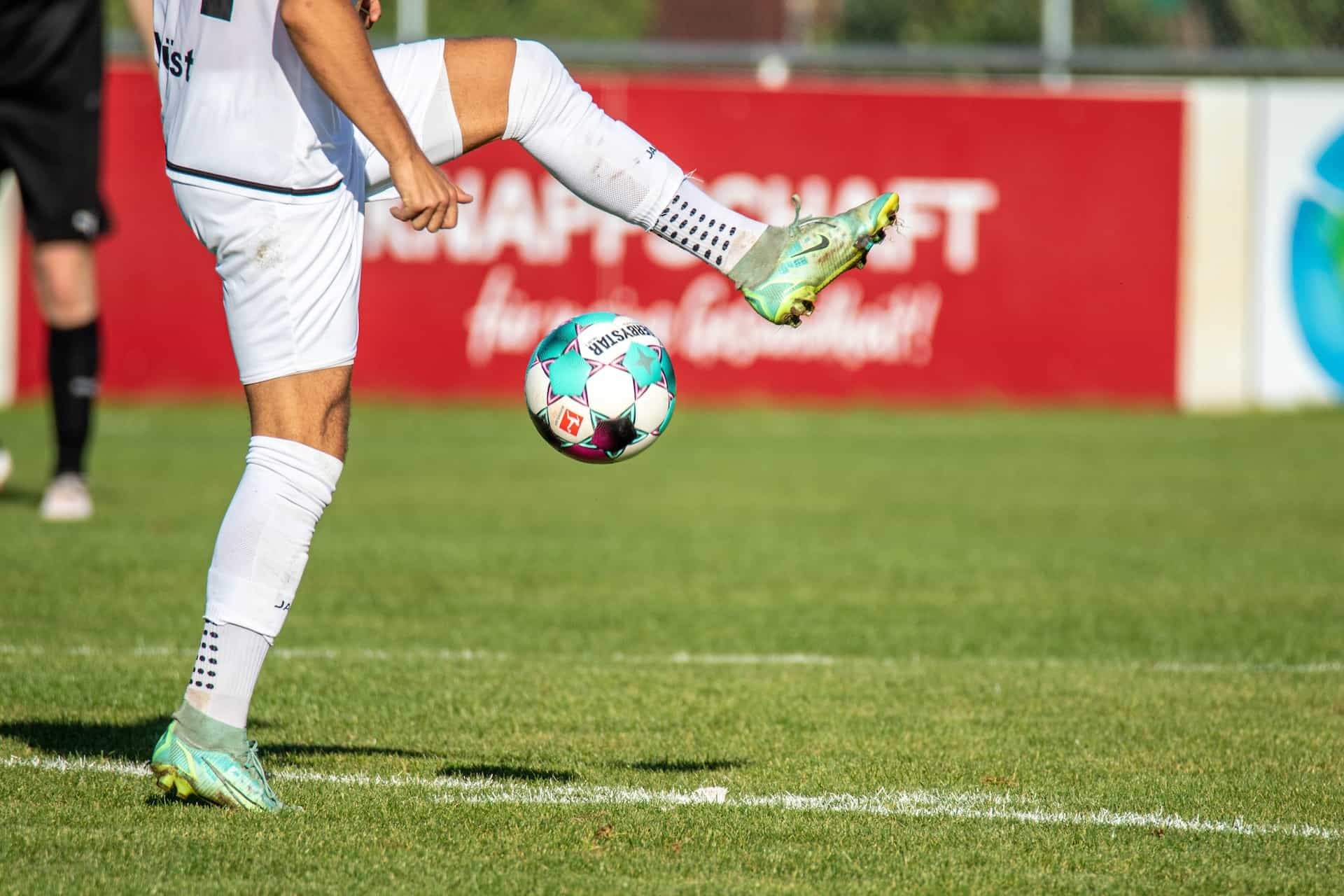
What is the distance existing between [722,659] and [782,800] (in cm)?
187

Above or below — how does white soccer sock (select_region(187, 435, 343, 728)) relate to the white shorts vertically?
below

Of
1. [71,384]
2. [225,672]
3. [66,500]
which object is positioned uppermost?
[71,384]

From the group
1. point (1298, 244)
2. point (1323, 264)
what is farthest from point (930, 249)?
point (1323, 264)

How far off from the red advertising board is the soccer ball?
11.1 m

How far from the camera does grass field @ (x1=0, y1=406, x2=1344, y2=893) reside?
11.1 ft

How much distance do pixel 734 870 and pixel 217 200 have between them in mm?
1782

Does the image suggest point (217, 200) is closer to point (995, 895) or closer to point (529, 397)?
point (529, 397)

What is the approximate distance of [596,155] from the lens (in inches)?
158

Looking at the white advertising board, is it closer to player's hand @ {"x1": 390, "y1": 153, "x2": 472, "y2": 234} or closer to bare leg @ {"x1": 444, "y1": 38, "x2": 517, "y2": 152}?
bare leg @ {"x1": 444, "y1": 38, "x2": 517, "y2": 152}

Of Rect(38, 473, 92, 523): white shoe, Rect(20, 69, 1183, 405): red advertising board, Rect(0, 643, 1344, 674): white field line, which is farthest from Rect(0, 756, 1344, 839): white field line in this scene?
Rect(20, 69, 1183, 405): red advertising board

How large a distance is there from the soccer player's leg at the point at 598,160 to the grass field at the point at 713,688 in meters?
1.21

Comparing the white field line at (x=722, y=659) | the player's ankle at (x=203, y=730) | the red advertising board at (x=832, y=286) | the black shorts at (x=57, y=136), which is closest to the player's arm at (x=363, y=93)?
the player's ankle at (x=203, y=730)

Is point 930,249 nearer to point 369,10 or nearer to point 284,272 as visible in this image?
point 369,10

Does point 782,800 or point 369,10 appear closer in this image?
point 782,800
